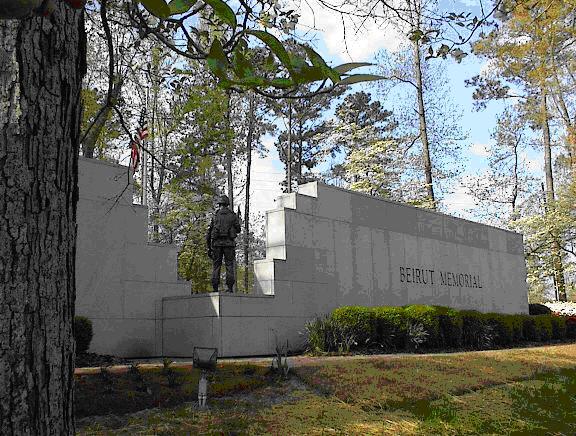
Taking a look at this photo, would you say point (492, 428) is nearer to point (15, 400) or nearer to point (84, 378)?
point (84, 378)

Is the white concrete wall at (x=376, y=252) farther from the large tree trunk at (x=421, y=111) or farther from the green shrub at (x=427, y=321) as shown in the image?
the large tree trunk at (x=421, y=111)

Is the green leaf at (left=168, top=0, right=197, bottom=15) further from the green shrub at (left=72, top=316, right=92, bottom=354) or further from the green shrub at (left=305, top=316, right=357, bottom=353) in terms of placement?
the green shrub at (left=305, top=316, right=357, bottom=353)

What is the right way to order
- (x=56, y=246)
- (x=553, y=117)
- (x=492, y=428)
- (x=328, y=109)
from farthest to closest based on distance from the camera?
1. (x=328, y=109)
2. (x=553, y=117)
3. (x=492, y=428)
4. (x=56, y=246)

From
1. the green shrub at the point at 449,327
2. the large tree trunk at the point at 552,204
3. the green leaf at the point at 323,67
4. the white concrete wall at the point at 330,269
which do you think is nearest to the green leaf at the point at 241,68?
the green leaf at the point at 323,67

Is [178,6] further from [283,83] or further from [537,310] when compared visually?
[537,310]

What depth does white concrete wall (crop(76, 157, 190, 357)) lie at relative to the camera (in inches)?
448

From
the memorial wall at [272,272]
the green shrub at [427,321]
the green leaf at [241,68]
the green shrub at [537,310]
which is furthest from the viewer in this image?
the green shrub at [537,310]

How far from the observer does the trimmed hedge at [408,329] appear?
40.9 feet

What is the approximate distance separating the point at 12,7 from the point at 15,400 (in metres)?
1.21

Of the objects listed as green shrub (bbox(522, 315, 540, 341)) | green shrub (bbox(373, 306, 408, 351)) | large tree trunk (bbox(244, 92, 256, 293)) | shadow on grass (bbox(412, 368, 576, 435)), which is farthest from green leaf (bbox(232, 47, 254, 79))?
large tree trunk (bbox(244, 92, 256, 293))

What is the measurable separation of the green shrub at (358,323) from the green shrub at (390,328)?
0.77 ft

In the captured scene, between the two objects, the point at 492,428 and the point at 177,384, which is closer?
the point at 492,428

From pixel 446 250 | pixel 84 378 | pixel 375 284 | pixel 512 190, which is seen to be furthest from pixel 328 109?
pixel 84 378

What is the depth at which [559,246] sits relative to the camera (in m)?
32.5
